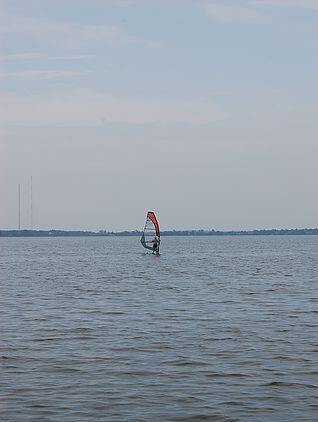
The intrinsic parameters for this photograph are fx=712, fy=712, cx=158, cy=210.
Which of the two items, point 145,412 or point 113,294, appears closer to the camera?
point 145,412

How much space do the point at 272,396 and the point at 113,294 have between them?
26.1m

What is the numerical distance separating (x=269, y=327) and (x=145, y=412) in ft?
41.2

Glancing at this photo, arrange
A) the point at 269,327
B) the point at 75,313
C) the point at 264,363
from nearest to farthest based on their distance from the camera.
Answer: the point at 264,363, the point at 269,327, the point at 75,313

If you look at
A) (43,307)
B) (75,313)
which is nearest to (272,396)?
(75,313)

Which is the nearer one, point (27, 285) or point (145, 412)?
point (145, 412)

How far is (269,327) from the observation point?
88.2ft

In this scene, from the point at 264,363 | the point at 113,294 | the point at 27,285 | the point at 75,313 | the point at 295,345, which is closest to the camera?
the point at 264,363

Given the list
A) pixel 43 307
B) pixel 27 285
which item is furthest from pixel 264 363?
pixel 27 285

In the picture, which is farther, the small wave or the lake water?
the small wave

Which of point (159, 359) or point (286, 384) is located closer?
point (286, 384)

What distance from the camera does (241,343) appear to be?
75.7 feet

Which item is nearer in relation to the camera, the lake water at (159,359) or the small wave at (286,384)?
the lake water at (159,359)

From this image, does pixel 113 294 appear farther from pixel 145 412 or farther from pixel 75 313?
pixel 145 412

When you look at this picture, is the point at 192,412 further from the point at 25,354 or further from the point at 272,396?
the point at 25,354
